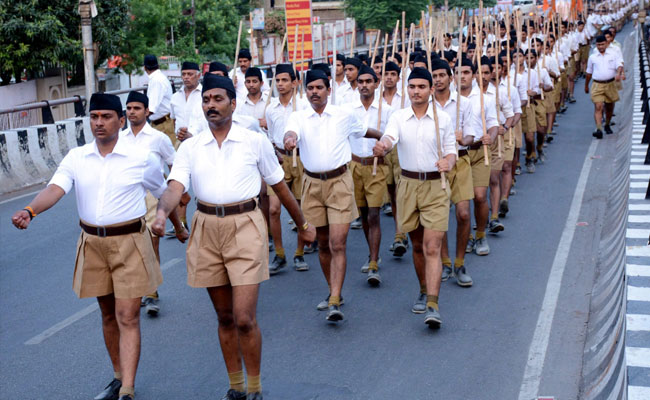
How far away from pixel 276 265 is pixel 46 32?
15.0 metres

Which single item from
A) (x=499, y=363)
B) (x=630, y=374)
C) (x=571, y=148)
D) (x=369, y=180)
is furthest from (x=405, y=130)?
(x=571, y=148)

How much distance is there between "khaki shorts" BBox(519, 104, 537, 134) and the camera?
14.0 m

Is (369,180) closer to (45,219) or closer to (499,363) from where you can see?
(499,363)

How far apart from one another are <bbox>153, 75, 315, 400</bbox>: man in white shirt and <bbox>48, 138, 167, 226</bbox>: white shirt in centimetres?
33

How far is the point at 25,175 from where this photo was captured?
47.2ft

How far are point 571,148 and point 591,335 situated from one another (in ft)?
33.4

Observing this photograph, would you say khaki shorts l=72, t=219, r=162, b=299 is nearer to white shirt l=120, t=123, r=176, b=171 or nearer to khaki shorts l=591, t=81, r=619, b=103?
white shirt l=120, t=123, r=176, b=171

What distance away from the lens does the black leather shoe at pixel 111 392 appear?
238 inches

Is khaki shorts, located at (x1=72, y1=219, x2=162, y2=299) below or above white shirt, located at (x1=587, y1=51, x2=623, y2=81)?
below

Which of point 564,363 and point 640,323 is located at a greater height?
point 640,323

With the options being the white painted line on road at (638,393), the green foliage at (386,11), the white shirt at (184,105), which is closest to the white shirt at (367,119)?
the white shirt at (184,105)

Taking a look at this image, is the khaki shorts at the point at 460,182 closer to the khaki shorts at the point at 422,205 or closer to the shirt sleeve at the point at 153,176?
the khaki shorts at the point at 422,205

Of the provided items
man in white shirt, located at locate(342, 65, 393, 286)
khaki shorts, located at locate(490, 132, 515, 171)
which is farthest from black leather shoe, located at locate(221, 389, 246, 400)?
khaki shorts, located at locate(490, 132, 515, 171)

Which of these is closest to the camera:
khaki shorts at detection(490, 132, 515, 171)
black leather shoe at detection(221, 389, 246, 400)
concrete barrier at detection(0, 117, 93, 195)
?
black leather shoe at detection(221, 389, 246, 400)
